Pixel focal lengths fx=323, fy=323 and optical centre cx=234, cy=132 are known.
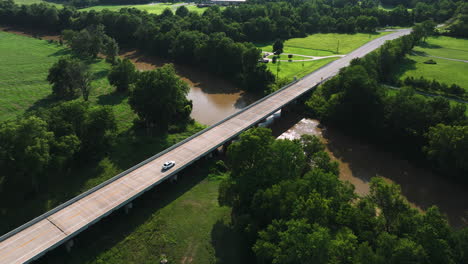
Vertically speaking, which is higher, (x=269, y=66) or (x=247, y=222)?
(x=269, y=66)

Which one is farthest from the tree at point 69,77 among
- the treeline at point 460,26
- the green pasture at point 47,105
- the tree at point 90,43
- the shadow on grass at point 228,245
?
the treeline at point 460,26

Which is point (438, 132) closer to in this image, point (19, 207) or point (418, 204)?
point (418, 204)

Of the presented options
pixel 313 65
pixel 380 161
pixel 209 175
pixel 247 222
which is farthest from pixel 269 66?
pixel 247 222

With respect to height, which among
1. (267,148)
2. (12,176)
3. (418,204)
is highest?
(267,148)

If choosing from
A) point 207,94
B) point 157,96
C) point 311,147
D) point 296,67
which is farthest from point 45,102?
point 296,67

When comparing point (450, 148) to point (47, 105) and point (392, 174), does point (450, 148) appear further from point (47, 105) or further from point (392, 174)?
point (47, 105)

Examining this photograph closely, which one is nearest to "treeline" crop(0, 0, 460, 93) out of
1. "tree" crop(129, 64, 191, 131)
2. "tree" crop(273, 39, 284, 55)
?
"tree" crop(273, 39, 284, 55)
